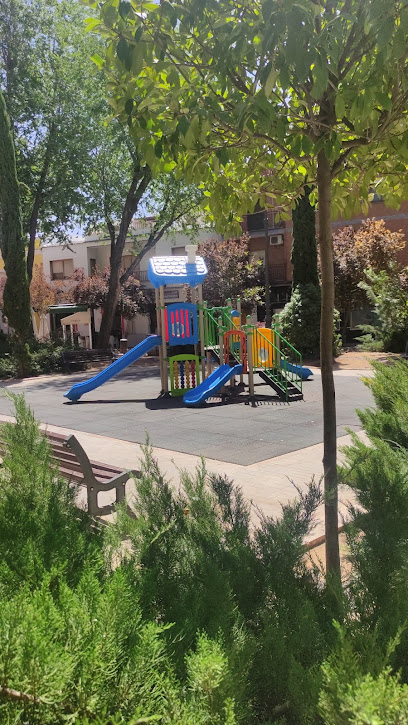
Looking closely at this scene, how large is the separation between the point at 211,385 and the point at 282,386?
1692 mm

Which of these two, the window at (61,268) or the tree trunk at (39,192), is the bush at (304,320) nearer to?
the tree trunk at (39,192)

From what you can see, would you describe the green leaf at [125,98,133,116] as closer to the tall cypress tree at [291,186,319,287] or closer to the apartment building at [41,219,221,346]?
the tall cypress tree at [291,186,319,287]

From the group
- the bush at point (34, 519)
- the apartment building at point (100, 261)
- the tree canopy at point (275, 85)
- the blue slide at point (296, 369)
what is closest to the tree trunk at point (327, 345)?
the tree canopy at point (275, 85)

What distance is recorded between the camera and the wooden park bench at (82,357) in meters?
24.4

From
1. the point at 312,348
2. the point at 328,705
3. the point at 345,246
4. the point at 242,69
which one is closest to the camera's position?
the point at 328,705

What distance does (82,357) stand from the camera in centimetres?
2539

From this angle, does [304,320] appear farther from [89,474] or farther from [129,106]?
[129,106]

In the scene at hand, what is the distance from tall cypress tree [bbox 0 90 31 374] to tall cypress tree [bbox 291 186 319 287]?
34.7 ft

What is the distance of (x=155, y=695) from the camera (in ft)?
5.04

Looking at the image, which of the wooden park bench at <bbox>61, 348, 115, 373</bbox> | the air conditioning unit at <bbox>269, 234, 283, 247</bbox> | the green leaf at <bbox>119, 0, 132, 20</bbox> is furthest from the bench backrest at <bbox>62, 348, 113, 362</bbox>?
the green leaf at <bbox>119, 0, 132, 20</bbox>

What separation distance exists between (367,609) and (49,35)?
87.7 ft

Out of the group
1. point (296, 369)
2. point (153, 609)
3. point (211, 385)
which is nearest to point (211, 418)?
point (211, 385)

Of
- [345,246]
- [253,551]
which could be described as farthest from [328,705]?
[345,246]

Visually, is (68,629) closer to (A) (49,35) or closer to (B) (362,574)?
(B) (362,574)
